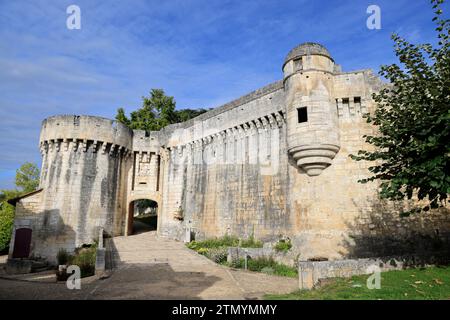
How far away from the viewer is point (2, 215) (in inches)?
984

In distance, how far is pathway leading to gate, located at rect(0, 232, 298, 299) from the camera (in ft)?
28.7

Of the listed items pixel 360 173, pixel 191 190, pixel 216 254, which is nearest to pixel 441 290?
pixel 360 173

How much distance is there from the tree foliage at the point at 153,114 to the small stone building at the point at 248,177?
16.3 ft

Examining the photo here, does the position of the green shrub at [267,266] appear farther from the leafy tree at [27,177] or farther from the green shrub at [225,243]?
the leafy tree at [27,177]

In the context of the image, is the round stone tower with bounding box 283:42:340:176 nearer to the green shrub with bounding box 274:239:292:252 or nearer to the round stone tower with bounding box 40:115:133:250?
the green shrub with bounding box 274:239:292:252

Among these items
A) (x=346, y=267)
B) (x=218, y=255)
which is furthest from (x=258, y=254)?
(x=346, y=267)

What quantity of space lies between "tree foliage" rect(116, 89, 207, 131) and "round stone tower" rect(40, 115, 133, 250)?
22.4ft

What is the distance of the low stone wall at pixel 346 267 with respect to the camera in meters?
9.09

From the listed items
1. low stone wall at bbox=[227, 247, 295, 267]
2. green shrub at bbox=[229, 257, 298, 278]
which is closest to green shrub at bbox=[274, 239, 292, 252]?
low stone wall at bbox=[227, 247, 295, 267]

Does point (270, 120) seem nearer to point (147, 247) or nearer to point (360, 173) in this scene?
point (360, 173)

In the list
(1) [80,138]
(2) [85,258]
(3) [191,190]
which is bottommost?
(2) [85,258]

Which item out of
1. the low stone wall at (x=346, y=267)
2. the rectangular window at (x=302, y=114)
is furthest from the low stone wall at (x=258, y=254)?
the rectangular window at (x=302, y=114)

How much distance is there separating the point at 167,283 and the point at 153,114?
2264 cm
